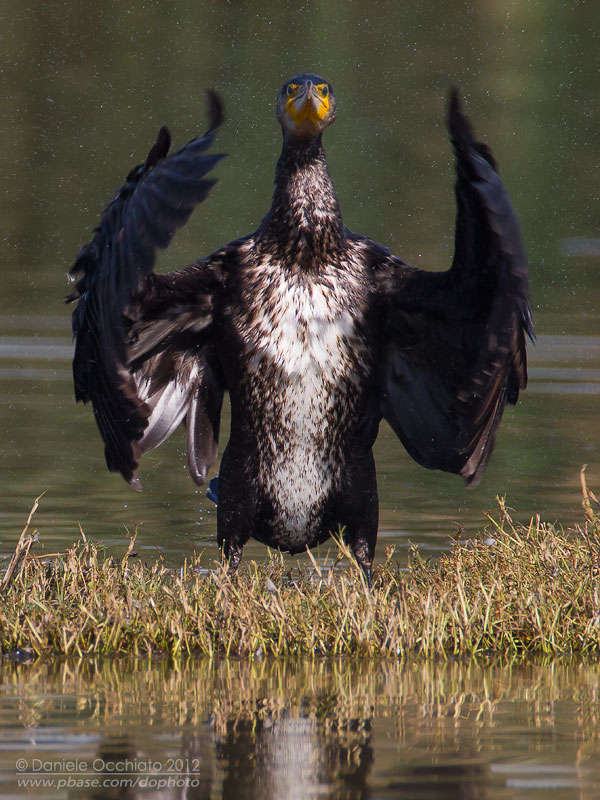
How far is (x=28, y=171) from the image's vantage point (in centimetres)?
2312

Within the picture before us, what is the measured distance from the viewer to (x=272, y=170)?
2261cm

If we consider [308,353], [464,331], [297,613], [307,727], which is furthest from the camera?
[464,331]

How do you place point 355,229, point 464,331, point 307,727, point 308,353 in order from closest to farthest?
point 307,727 < point 308,353 < point 464,331 < point 355,229

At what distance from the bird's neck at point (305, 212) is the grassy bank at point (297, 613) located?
1.09 m

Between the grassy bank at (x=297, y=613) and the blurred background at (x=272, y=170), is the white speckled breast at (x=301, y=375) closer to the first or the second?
the grassy bank at (x=297, y=613)

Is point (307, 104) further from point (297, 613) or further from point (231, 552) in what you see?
point (297, 613)

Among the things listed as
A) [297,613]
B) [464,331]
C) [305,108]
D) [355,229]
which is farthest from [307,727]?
[355,229]

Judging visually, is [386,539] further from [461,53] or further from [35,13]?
[35,13]

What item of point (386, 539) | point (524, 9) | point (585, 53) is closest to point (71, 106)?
point (585, 53)

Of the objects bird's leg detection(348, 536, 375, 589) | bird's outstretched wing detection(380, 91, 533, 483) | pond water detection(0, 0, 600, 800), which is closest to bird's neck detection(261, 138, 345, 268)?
bird's outstretched wing detection(380, 91, 533, 483)

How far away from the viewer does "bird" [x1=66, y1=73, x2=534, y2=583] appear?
20.1 ft

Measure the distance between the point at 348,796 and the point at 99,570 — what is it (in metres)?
2.24

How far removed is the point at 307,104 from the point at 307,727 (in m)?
2.55

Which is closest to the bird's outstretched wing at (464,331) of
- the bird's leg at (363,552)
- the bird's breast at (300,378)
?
the bird's breast at (300,378)
